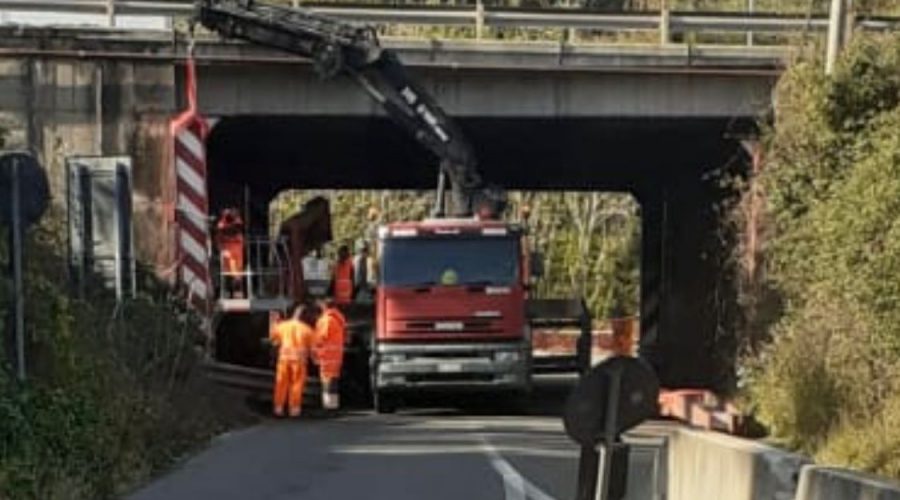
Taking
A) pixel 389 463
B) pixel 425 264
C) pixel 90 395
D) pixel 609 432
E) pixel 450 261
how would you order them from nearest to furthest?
pixel 609 432 → pixel 90 395 → pixel 389 463 → pixel 450 261 → pixel 425 264

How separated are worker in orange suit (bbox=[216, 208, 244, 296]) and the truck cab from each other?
9.97 feet

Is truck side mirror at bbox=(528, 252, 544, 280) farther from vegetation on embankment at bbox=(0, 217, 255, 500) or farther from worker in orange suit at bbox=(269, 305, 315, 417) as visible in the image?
vegetation on embankment at bbox=(0, 217, 255, 500)

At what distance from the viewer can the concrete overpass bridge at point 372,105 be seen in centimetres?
2823

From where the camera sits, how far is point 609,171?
1699 inches

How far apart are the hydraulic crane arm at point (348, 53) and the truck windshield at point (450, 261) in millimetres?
1978

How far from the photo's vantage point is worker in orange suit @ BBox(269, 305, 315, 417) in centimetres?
2620

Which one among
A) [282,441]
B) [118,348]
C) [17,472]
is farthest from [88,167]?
[17,472]

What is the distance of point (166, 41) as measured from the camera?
2886cm

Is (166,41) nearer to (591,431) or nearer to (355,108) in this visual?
(355,108)

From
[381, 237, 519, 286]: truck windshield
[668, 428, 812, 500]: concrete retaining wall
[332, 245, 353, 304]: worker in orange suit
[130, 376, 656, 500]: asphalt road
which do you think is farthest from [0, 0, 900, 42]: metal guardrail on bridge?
[668, 428, 812, 500]: concrete retaining wall

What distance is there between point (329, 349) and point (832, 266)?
325 inches

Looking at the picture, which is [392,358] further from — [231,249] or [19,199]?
[19,199]

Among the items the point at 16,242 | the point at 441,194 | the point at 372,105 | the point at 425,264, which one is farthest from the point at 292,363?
the point at 16,242

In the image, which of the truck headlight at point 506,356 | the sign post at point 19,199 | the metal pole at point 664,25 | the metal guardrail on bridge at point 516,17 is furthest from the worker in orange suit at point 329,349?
the sign post at point 19,199
